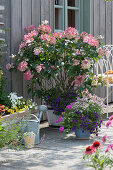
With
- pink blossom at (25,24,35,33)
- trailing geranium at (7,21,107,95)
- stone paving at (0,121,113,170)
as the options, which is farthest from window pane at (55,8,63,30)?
stone paving at (0,121,113,170)

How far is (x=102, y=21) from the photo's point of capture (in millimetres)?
8320

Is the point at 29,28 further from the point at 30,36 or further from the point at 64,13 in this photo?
the point at 64,13

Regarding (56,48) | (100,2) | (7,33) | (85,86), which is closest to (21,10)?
(7,33)

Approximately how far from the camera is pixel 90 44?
5871 millimetres

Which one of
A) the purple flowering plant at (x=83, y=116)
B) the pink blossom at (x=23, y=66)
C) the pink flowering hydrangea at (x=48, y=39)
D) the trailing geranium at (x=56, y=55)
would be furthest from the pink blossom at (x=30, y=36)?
the purple flowering plant at (x=83, y=116)

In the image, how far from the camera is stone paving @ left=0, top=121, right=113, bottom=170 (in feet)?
13.1

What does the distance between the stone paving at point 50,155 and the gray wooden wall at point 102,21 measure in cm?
292

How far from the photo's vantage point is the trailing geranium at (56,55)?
578 cm

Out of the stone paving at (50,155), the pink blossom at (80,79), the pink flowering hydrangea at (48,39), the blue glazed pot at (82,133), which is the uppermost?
the pink flowering hydrangea at (48,39)

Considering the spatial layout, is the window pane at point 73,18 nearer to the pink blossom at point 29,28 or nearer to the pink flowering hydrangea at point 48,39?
the pink blossom at point 29,28

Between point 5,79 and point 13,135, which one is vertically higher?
point 5,79

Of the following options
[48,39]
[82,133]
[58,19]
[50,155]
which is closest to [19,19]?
[48,39]

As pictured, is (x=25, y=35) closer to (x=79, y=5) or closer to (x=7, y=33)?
(x=7, y=33)

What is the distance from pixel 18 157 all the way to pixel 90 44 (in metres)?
2.19
